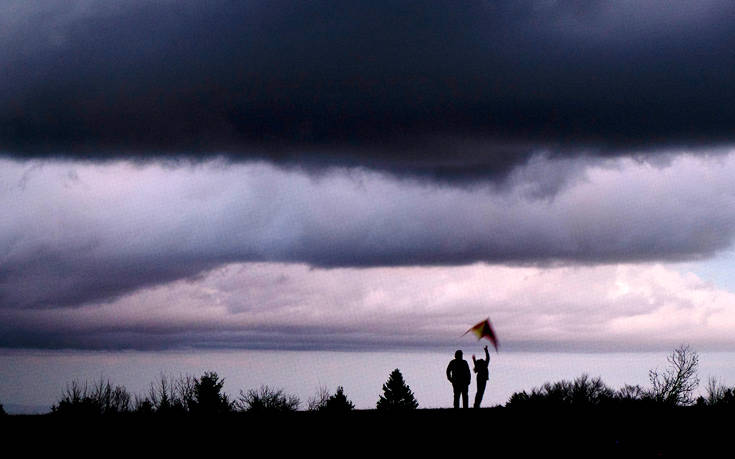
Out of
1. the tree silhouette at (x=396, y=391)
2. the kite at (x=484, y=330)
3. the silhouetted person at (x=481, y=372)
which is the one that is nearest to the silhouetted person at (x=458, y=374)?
the silhouetted person at (x=481, y=372)

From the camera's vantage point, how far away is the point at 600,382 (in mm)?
80812

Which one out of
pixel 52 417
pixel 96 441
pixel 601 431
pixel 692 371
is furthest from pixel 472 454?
pixel 692 371

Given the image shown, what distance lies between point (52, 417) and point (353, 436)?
32.7ft

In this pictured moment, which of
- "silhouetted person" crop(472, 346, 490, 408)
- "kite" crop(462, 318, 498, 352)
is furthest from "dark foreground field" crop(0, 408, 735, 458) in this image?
"kite" crop(462, 318, 498, 352)

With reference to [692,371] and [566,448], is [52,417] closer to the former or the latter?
[566,448]

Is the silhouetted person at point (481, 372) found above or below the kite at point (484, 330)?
below

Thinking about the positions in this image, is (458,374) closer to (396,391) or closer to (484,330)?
(484,330)

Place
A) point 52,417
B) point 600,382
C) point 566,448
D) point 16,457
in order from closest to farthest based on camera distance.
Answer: point 16,457
point 566,448
point 52,417
point 600,382

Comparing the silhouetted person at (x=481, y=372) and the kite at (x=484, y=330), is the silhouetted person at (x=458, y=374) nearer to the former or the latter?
the silhouetted person at (x=481, y=372)

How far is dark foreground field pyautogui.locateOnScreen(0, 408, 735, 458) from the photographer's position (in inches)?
1104

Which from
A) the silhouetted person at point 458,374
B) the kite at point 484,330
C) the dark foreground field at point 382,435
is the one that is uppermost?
the kite at point 484,330

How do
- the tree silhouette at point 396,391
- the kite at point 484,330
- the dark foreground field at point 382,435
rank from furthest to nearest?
1. the tree silhouette at point 396,391
2. the kite at point 484,330
3. the dark foreground field at point 382,435

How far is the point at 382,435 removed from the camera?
99.1ft

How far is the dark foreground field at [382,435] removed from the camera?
92.0 ft
